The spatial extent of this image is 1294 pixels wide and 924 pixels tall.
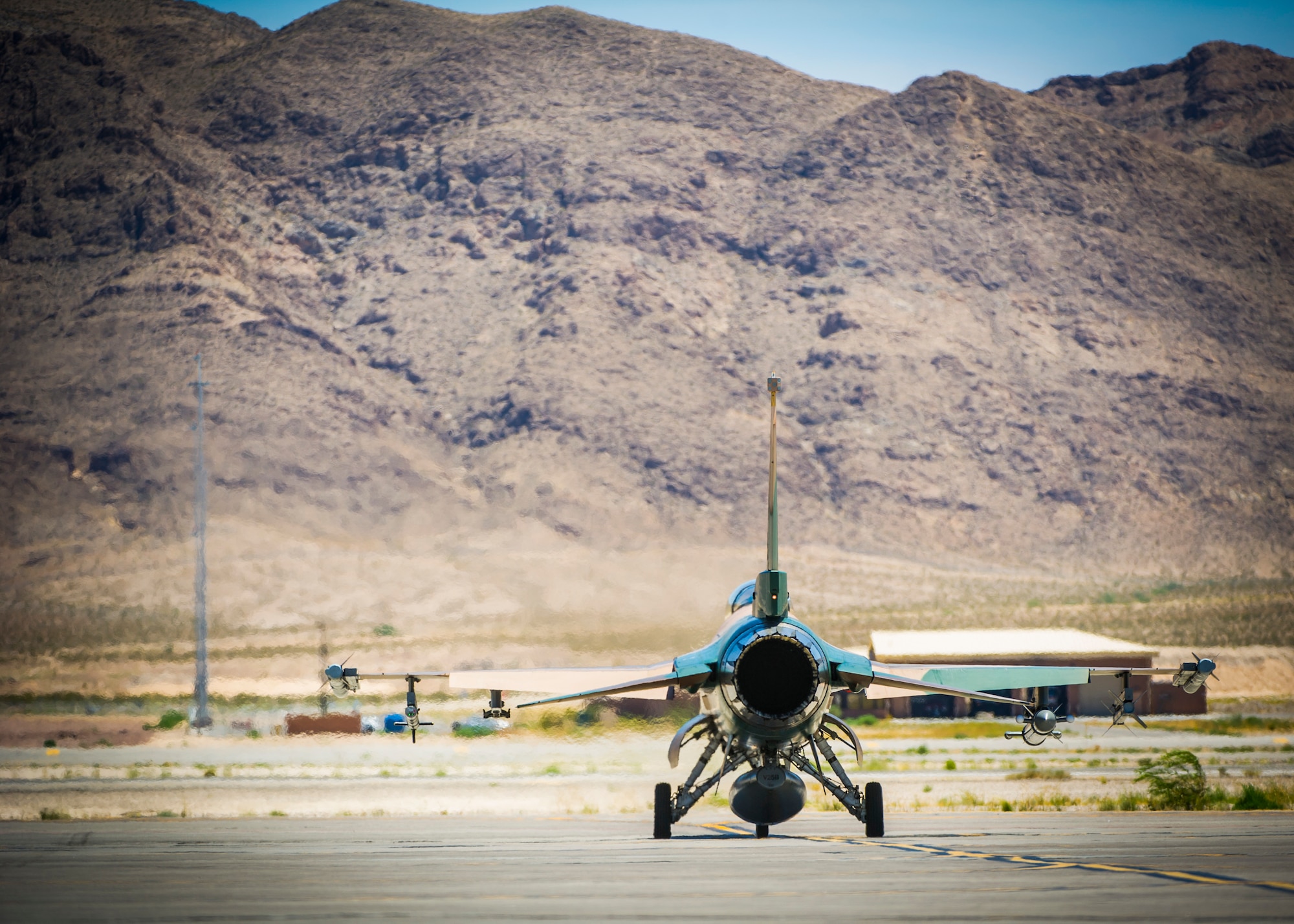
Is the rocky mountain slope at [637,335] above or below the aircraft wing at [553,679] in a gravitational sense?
above

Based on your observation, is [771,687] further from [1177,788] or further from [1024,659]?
[1024,659]

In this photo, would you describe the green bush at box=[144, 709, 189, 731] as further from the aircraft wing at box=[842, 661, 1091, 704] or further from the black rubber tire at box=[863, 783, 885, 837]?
the aircraft wing at box=[842, 661, 1091, 704]

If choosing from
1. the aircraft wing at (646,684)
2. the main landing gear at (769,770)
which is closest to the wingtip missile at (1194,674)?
the main landing gear at (769,770)

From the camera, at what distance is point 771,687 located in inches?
969

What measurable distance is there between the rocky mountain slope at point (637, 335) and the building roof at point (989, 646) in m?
52.3

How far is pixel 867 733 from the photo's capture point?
8200 centimetres

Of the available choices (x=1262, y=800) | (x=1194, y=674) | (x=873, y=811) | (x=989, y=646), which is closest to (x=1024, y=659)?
(x=989, y=646)

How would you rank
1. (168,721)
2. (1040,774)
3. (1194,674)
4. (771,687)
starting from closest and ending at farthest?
1. (771,687)
2. (1194,674)
3. (1040,774)
4. (168,721)

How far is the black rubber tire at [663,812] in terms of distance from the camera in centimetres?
2788

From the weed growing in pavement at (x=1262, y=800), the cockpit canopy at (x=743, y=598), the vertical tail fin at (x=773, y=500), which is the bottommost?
the weed growing in pavement at (x=1262, y=800)

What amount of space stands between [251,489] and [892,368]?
65327 millimetres

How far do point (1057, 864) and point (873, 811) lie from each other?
608cm

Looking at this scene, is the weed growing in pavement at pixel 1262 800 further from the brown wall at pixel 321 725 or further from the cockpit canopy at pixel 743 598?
the brown wall at pixel 321 725

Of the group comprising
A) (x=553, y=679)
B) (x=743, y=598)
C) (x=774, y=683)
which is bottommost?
(x=553, y=679)
